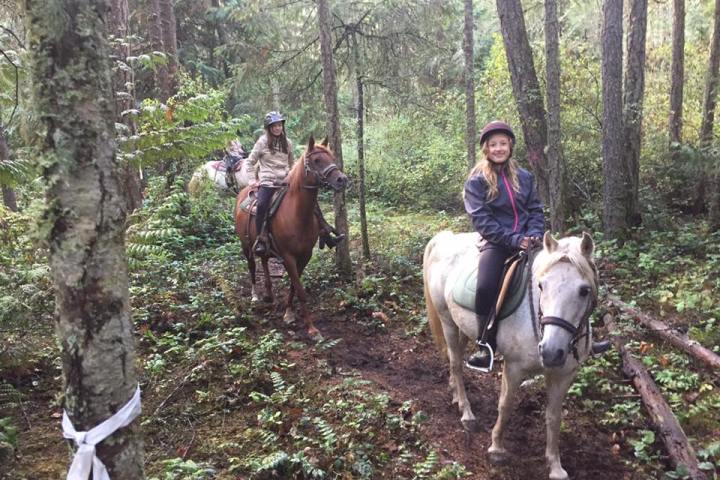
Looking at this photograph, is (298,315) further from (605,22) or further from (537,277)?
(605,22)

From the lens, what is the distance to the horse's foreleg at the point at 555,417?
402 cm

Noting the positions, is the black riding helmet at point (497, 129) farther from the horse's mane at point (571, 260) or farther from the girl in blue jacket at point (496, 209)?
the horse's mane at point (571, 260)

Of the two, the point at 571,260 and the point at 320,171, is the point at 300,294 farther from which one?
the point at 571,260

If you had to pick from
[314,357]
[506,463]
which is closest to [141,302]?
[314,357]

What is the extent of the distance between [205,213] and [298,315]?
6.16 meters

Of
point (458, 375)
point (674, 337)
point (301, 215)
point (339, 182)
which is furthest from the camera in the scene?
point (301, 215)

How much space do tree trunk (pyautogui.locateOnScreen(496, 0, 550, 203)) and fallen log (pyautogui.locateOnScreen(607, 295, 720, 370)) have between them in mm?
4979

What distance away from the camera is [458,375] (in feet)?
17.3

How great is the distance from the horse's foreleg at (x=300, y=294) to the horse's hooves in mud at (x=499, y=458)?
323 cm

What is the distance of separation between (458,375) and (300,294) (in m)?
2.94

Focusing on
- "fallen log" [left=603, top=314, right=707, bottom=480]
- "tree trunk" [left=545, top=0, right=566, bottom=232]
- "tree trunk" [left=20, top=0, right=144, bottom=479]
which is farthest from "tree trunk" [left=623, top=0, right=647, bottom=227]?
"tree trunk" [left=20, top=0, right=144, bottom=479]

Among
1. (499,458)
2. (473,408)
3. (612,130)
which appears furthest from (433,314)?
(612,130)

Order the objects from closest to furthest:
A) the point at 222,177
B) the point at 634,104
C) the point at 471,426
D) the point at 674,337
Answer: the point at 471,426, the point at 674,337, the point at 634,104, the point at 222,177

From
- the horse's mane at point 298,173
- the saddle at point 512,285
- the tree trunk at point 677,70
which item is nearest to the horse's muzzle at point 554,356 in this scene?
the saddle at point 512,285
